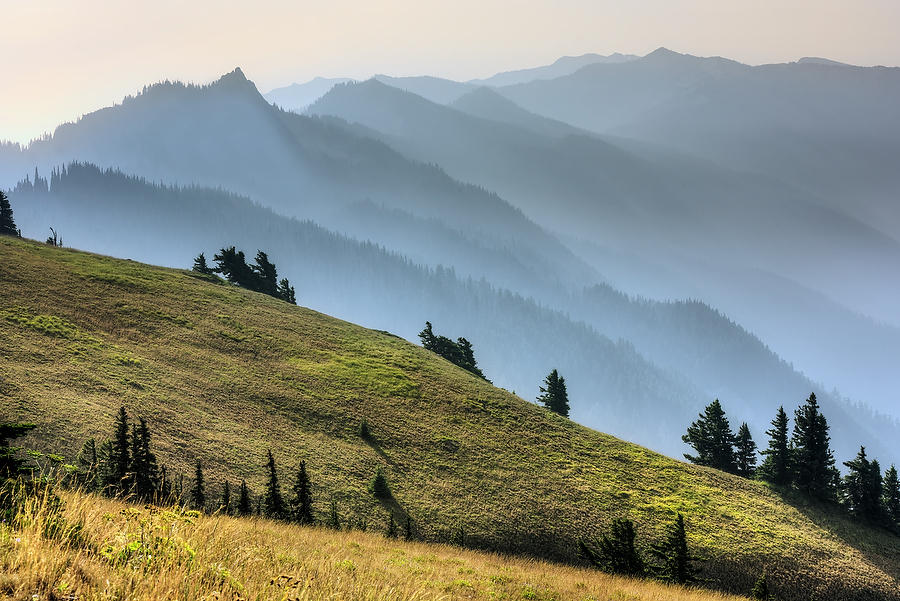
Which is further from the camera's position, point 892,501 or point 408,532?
point 892,501

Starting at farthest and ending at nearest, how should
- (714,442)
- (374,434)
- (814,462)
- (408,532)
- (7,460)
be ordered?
(714,442), (814,462), (374,434), (408,532), (7,460)

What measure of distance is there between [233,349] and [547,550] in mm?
43252

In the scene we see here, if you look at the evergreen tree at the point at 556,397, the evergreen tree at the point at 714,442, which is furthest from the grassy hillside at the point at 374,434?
the evergreen tree at the point at 556,397

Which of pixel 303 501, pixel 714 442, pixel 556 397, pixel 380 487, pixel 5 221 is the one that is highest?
pixel 5 221

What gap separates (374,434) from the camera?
165 feet

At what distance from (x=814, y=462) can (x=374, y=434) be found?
152ft

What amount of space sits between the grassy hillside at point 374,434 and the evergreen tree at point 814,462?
3761 mm

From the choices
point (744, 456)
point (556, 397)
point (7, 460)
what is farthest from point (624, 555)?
point (556, 397)

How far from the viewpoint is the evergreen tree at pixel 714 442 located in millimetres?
67938

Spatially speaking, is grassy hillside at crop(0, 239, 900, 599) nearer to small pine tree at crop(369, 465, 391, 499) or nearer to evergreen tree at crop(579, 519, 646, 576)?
small pine tree at crop(369, 465, 391, 499)

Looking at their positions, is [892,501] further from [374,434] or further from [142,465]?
[142,465]

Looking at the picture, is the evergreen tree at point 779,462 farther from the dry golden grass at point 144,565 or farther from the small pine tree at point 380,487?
the dry golden grass at point 144,565

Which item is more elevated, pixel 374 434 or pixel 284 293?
pixel 284 293

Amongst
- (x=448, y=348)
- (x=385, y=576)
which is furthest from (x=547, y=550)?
(x=448, y=348)
